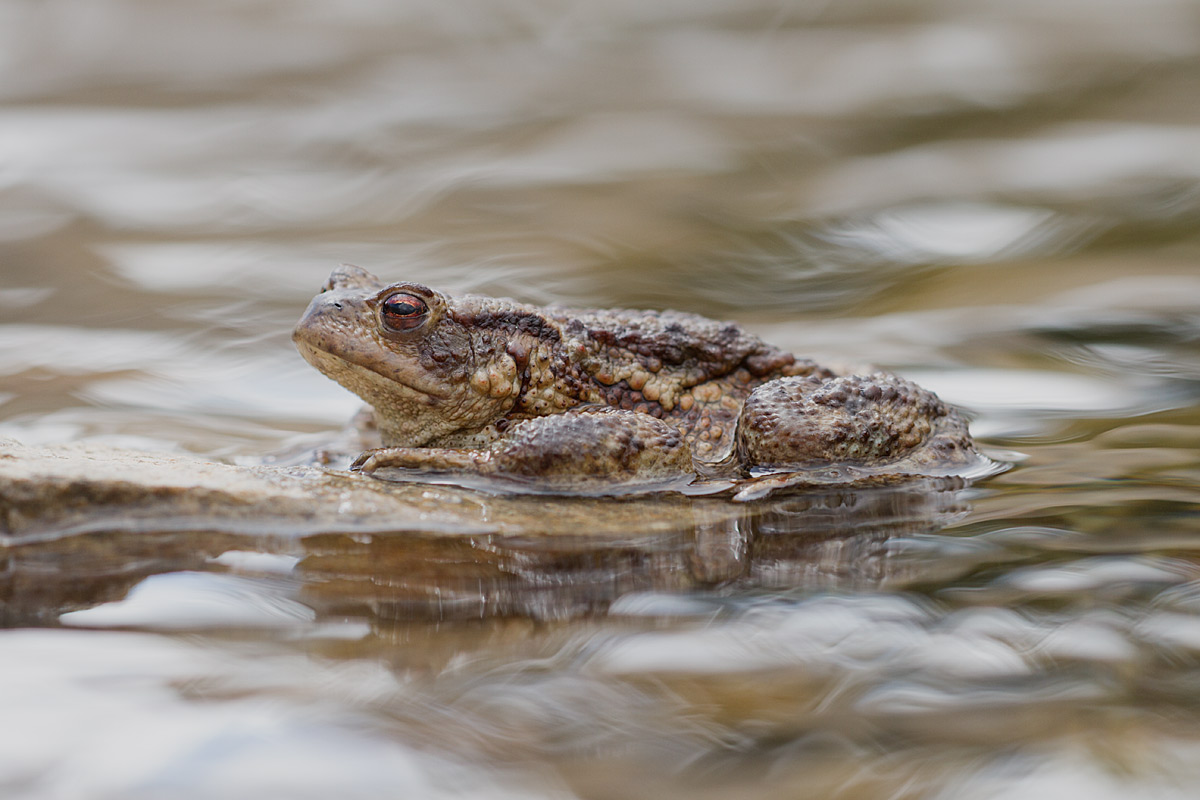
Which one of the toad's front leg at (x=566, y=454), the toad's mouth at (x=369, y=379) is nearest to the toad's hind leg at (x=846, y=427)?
the toad's front leg at (x=566, y=454)

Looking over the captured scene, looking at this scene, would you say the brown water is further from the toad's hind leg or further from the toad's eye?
the toad's eye

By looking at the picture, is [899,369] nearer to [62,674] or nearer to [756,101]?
[62,674]

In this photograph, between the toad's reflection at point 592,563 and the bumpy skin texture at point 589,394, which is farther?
the bumpy skin texture at point 589,394

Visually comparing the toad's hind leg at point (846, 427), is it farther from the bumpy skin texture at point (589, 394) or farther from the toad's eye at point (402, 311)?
the toad's eye at point (402, 311)

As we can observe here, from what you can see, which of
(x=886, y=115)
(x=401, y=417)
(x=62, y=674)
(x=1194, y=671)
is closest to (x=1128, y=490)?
(x=1194, y=671)

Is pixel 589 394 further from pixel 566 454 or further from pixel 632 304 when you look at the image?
pixel 632 304

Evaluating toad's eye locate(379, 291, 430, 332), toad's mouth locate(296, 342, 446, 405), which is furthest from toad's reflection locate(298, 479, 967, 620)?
toad's eye locate(379, 291, 430, 332)
